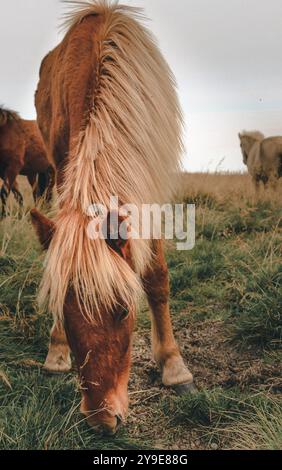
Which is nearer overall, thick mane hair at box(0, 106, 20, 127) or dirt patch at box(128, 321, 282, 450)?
dirt patch at box(128, 321, 282, 450)

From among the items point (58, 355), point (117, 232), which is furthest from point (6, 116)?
point (117, 232)

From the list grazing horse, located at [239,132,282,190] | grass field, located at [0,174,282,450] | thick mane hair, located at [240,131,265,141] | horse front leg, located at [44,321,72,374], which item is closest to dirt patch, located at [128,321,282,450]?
grass field, located at [0,174,282,450]

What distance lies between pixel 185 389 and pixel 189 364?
329 millimetres

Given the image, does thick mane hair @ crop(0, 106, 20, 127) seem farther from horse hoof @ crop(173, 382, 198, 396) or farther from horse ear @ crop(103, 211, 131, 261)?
horse ear @ crop(103, 211, 131, 261)

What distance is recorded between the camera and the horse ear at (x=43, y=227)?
220 cm

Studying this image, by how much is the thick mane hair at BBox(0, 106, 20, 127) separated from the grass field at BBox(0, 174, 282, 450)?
313 centimetres

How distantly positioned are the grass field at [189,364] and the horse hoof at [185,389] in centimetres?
6

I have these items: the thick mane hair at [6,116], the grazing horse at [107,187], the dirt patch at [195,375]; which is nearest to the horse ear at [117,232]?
the grazing horse at [107,187]

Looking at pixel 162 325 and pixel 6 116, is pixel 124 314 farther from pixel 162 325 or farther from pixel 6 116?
pixel 6 116

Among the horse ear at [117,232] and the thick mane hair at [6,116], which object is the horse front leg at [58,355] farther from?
the thick mane hair at [6,116]

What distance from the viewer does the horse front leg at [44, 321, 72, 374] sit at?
3.13 meters

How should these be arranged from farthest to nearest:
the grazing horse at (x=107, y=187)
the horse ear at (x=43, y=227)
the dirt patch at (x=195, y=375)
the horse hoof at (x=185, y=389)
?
the horse hoof at (x=185, y=389) < the dirt patch at (x=195, y=375) < the horse ear at (x=43, y=227) < the grazing horse at (x=107, y=187)

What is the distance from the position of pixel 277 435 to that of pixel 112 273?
1000mm

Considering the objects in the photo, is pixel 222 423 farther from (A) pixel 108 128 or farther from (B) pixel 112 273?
(A) pixel 108 128
